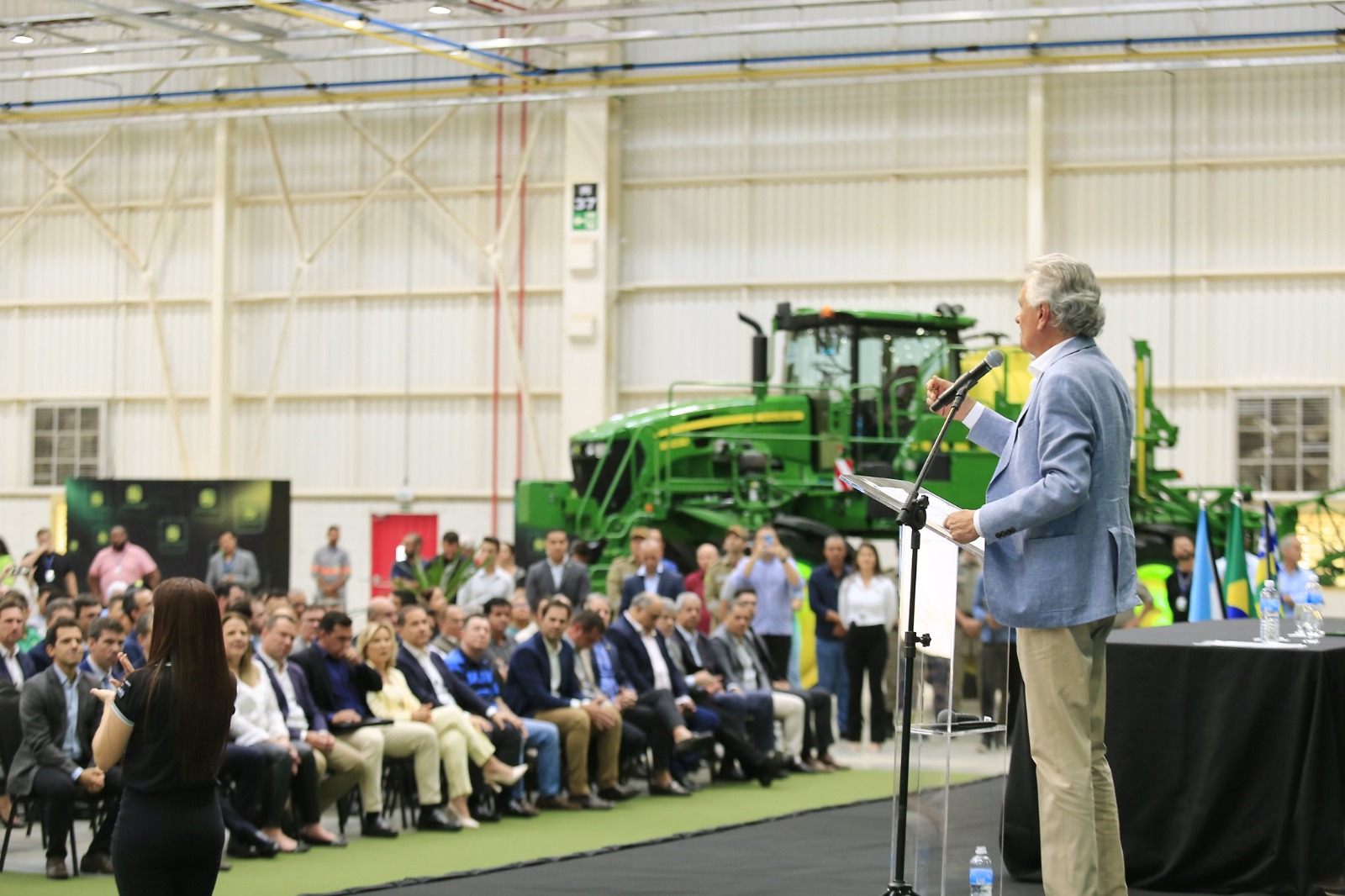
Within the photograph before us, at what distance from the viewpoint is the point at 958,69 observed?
18531mm

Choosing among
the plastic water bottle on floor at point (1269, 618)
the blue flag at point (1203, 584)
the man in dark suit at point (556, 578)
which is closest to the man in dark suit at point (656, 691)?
the man in dark suit at point (556, 578)

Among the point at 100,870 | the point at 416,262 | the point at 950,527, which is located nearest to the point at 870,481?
the point at 950,527

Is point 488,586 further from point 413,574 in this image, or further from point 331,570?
point 331,570

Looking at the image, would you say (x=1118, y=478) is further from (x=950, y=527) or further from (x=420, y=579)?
(x=420, y=579)

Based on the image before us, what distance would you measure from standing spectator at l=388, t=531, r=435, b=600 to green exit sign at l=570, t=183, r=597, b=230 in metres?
4.90

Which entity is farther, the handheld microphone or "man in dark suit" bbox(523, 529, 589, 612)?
"man in dark suit" bbox(523, 529, 589, 612)

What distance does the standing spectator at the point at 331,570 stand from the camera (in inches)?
720

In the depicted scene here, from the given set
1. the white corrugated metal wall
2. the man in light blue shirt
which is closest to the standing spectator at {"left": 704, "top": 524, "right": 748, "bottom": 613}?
the man in light blue shirt

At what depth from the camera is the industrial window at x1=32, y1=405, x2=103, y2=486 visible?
73.6ft

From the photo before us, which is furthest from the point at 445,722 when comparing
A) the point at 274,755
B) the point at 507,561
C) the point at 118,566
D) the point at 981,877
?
the point at 118,566

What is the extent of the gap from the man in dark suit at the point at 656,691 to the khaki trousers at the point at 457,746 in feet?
4.14

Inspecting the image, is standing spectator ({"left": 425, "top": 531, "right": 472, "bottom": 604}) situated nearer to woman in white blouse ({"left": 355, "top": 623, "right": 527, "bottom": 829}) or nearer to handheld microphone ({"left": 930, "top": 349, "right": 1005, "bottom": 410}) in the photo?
woman in white blouse ({"left": 355, "top": 623, "right": 527, "bottom": 829})

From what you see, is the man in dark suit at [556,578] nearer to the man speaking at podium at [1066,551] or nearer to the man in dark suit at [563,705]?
the man in dark suit at [563,705]

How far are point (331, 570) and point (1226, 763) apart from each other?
1401 centimetres
